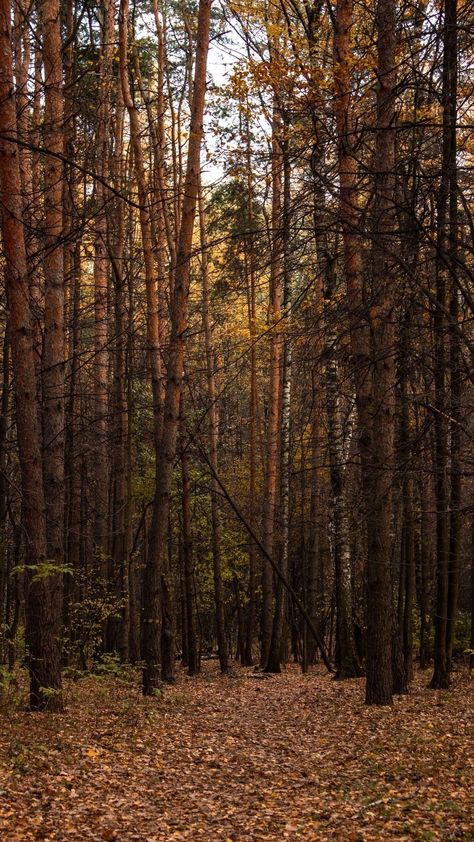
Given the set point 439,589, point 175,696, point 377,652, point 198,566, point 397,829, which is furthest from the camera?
point 198,566

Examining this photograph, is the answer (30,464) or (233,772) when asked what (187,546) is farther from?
(233,772)

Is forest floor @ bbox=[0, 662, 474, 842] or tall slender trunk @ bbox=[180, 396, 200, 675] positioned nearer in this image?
forest floor @ bbox=[0, 662, 474, 842]

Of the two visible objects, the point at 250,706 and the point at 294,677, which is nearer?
the point at 250,706

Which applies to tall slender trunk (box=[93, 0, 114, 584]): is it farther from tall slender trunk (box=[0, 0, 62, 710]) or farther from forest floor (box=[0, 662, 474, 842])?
tall slender trunk (box=[0, 0, 62, 710])

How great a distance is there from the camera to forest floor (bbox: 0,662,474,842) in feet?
18.7

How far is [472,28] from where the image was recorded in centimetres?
694

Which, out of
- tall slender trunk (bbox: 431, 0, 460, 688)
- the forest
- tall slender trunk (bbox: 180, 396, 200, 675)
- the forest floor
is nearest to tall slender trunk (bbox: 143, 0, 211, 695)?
the forest

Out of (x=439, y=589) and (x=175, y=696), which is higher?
(x=439, y=589)

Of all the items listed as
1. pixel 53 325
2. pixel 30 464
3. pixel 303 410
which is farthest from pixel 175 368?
pixel 30 464

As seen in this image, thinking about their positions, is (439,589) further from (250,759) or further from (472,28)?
(472,28)

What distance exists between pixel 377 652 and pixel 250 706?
140 inches

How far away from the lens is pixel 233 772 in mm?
7762

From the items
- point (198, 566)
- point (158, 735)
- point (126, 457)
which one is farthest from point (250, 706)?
point (198, 566)

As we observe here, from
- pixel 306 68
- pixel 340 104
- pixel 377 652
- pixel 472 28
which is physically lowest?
pixel 377 652
